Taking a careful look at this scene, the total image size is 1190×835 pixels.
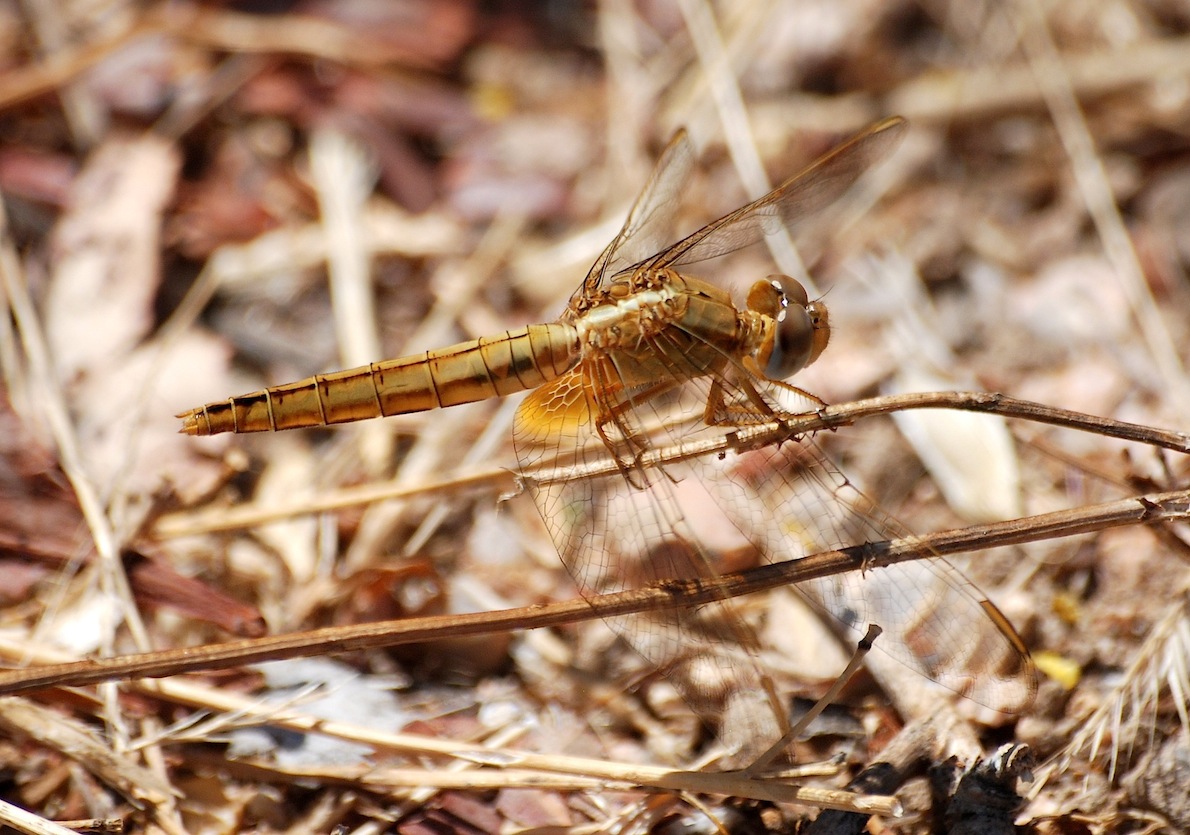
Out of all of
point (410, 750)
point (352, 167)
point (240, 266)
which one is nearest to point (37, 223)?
point (240, 266)

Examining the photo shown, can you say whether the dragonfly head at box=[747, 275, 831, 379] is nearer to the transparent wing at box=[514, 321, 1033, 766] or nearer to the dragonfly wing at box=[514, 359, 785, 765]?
the transparent wing at box=[514, 321, 1033, 766]

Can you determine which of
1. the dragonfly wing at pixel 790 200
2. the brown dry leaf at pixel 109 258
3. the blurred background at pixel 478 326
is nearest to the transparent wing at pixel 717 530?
the blurred background at pixel 478 326

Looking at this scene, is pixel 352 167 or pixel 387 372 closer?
pixel 387 372

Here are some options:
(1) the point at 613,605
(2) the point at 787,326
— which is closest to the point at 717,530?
(2) the point at 787,326

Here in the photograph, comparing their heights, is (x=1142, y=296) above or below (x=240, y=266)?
below

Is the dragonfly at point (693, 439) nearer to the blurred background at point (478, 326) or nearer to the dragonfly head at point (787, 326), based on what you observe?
the dragonfly head at point (787, 326)

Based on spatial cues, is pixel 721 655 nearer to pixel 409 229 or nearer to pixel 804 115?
pixel 409 229
